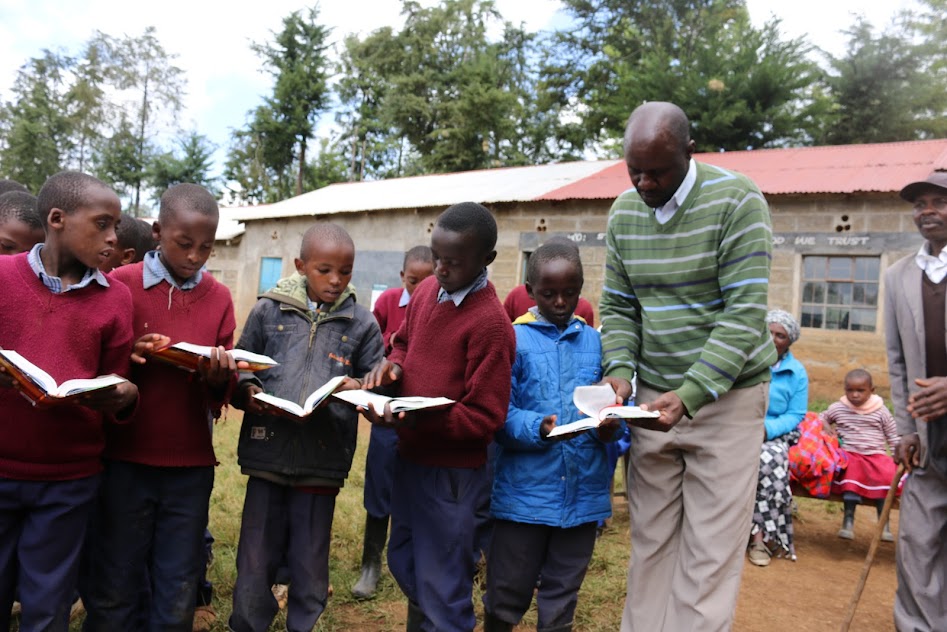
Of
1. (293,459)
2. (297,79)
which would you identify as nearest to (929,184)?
(293,459)

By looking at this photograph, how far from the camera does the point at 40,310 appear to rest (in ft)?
7.23

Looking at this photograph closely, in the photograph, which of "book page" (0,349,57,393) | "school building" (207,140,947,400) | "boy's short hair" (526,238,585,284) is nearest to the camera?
"book page" (0,349,57,393)

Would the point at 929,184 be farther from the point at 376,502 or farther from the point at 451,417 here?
the point at 376,502

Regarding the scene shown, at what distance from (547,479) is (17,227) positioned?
8.25 ft

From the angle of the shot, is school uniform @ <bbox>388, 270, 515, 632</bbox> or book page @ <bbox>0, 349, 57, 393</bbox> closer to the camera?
book page @ <bbox>0, 349, 57, 393</bbox>

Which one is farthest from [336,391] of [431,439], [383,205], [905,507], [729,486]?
[383,205]

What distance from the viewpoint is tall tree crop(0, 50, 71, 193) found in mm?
30875

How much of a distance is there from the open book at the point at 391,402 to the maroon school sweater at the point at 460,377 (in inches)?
5.6

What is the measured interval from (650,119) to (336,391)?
4.57 ft

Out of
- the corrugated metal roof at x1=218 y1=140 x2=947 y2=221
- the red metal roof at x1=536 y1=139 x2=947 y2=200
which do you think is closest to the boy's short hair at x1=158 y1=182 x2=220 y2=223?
the corrugated metal roof at x1=218 y1=140 x2=947 y2=221

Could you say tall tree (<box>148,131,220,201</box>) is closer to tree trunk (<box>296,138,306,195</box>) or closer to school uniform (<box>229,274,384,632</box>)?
tree trunk (<box>296,138,306,195</box>)

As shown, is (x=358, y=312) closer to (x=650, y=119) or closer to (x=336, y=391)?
(x=336, y=391)

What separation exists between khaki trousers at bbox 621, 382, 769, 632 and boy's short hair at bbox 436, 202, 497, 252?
84 cm

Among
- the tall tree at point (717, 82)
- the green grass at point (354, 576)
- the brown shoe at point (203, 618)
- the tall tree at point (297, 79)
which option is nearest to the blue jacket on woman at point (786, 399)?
the green grass at point (354, 576)
